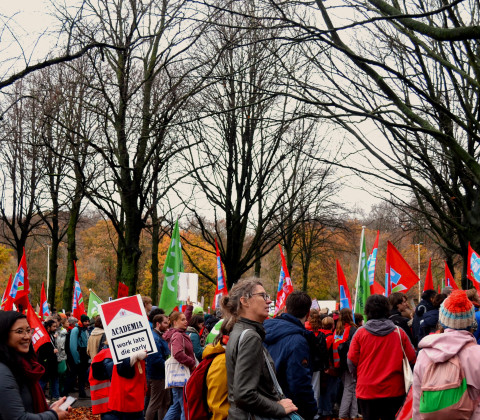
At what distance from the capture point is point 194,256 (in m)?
55.5

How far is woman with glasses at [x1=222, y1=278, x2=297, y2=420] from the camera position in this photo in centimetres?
389

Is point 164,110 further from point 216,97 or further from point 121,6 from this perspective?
point 216,97

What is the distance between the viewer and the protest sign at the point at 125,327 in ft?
23.6

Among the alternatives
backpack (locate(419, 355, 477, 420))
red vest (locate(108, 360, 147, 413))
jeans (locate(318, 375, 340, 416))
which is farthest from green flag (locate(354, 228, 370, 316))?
backpack (locate(419, 355, 477, 420))

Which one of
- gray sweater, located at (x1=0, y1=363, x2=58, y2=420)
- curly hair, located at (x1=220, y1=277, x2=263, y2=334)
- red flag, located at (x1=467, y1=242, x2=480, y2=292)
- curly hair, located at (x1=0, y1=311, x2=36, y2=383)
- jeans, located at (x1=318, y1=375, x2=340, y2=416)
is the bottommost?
jeans, located at (x1=318, y1=375, x2=340, y2=416)

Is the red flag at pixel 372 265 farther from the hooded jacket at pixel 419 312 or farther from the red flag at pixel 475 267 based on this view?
the hooded jacket at pixel 419 312

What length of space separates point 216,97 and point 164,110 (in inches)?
150

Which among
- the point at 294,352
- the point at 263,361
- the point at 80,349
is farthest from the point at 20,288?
the point at 263,361

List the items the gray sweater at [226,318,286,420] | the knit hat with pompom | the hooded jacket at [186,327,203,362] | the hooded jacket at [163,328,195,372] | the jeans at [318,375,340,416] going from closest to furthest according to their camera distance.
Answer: the gray sweater at [226,318,286,420], the knit hat with pompom, the hooded jacket at [163,328,195,372], the hooded jacket at [186,327,203,362], the jeans at [318,375,340,416]

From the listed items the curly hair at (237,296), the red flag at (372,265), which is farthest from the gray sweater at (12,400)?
the red flag at (372,265)

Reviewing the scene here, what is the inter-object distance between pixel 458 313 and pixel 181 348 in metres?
4.50

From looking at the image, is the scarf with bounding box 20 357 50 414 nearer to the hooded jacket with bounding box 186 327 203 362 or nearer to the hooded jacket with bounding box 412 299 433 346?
the hooded jacket with bounding box 186 327 203 362

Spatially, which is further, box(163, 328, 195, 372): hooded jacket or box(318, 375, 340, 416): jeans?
box(318, 375, 340, 416): jeans

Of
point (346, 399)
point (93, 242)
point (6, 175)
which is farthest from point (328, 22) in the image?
point (93, 242)
